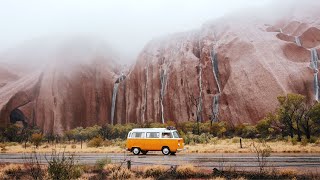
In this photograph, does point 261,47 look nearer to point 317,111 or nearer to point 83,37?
point 317,111

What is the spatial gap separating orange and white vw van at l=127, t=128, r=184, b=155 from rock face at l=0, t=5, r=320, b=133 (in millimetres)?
42200

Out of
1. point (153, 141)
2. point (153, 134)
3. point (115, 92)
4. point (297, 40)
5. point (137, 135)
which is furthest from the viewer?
point (115, 92)

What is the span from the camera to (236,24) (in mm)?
84875

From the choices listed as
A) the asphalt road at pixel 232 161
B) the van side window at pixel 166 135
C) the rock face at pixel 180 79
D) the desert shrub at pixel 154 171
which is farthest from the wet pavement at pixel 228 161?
the rock face at pixel 180 79

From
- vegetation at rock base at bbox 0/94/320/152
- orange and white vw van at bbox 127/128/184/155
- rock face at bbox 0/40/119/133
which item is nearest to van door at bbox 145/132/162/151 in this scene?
orange and white vw van at bbox 127/128/184/155

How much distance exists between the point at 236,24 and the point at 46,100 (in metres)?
55.8

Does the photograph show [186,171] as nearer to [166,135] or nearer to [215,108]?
[166,135]

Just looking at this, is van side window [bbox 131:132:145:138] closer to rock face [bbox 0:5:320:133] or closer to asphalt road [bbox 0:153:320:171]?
asphalt road [bbox 0:153:320:171]

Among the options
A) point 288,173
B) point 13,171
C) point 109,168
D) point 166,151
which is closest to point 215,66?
point 166,151

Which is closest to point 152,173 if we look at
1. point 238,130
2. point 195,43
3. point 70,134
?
point 238,130

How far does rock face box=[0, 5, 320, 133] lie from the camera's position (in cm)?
6812

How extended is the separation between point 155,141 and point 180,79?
178 ft

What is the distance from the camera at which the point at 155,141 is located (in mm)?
26766

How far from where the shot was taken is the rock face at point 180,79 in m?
68.1
